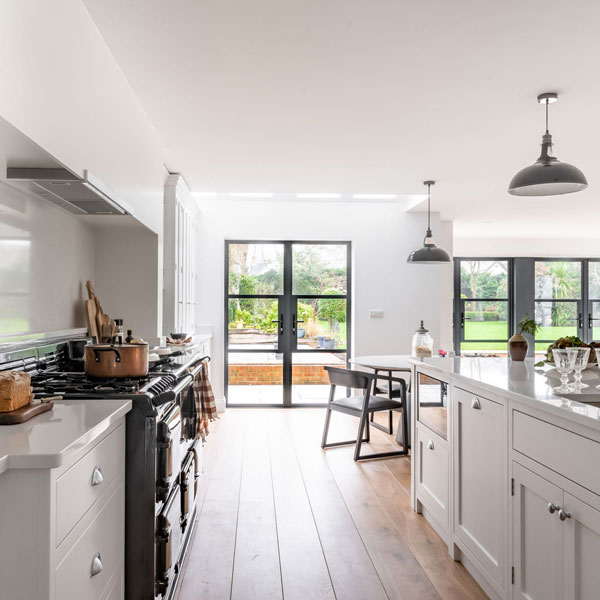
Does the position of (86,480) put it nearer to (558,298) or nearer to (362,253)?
(362,253)

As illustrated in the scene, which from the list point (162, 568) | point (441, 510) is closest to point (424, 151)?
point (441, 510)

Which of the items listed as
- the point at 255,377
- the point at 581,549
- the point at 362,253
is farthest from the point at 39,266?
the point at 362,253

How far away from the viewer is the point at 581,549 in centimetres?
149

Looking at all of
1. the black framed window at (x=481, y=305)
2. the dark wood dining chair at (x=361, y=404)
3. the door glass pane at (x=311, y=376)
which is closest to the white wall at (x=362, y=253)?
the door glass pane at (x=311, y=376)

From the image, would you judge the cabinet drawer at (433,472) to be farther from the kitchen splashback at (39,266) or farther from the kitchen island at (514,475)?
the kitchen splashback at (39,266)

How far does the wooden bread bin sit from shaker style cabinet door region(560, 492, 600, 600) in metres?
1.57

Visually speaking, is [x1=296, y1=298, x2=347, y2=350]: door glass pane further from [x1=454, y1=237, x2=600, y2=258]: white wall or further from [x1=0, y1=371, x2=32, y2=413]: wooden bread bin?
[x1=0, y1=371, x2=32, y2=413]: wooden bread bin

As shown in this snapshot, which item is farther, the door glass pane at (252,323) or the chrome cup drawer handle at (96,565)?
the door glass pane at (252,323)

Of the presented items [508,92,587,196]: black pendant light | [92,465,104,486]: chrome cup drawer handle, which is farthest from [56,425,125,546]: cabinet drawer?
[508,92,587,196]: black pendant light

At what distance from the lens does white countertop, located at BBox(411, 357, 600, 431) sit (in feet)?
5.12

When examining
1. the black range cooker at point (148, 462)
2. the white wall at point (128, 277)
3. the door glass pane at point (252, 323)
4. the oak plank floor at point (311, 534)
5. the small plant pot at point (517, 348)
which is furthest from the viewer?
the door glass pane at point (252, 323)

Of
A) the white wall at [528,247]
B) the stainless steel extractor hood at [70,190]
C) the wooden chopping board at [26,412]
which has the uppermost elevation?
the white wall at [528,247]

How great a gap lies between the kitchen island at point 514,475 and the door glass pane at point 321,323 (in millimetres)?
3479

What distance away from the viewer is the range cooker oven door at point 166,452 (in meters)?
1.85
